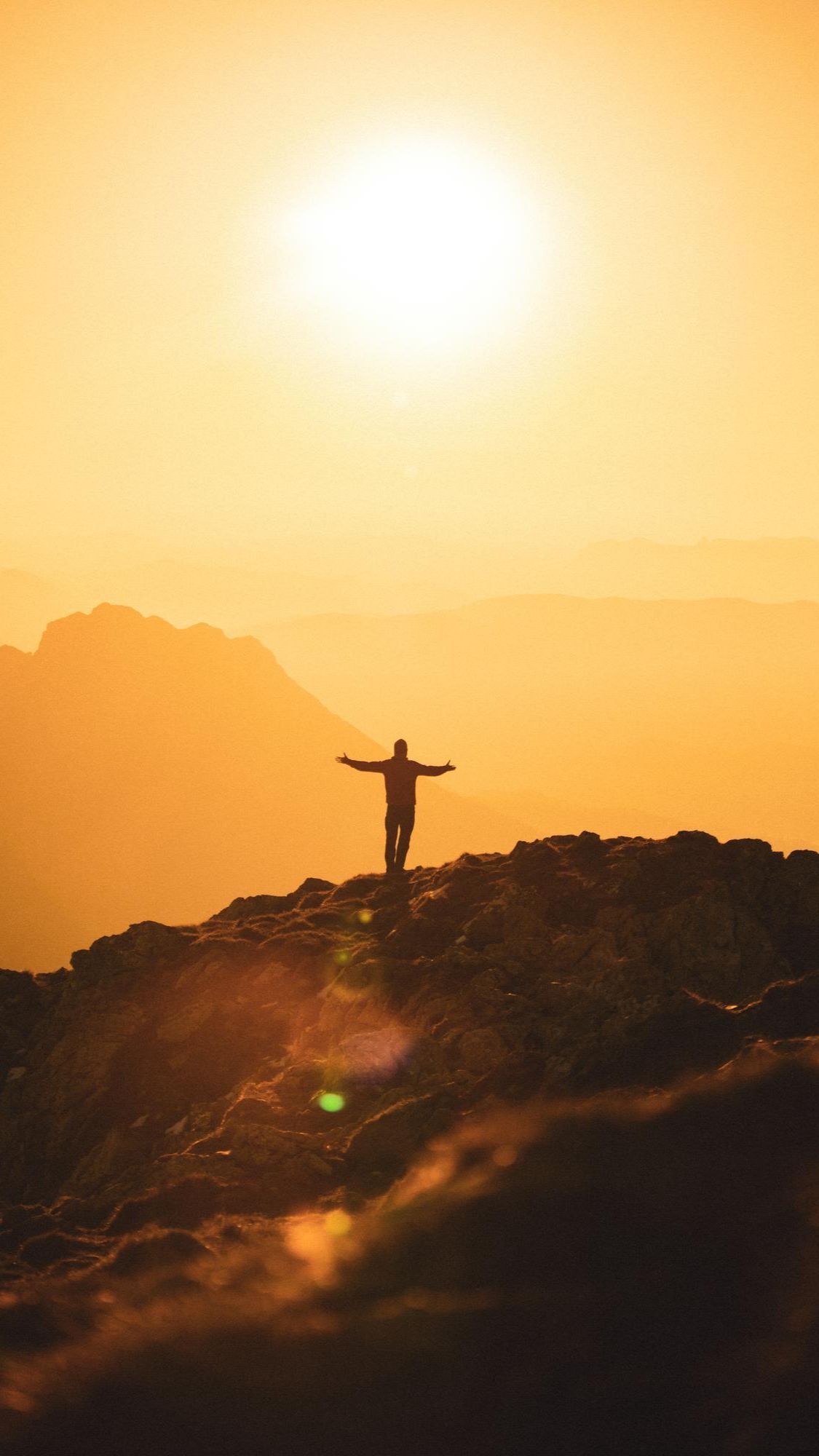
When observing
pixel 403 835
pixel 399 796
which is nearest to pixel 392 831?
pixel 403 835

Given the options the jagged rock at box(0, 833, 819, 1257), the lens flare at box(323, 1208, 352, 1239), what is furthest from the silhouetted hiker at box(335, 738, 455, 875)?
the lens flare at box(323, 1208, 352, 1239)

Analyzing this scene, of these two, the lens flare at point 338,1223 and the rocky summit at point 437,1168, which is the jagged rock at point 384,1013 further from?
the lens flare at point 338,1223

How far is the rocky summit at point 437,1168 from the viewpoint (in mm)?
10203

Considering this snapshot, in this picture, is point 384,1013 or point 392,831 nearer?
point 384,1013

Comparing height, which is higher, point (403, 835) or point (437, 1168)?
point (403, 835)

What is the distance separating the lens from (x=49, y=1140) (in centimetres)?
1931

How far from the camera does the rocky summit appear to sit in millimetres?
10203

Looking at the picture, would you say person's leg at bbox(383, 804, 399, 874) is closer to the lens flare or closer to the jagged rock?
the jagged rock

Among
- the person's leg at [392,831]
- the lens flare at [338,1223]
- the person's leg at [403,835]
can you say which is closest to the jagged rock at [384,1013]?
the lens flare at [338,1223]

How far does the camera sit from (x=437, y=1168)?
1402 centimetres

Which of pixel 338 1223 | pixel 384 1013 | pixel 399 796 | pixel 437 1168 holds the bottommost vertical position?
pixel 338 1223

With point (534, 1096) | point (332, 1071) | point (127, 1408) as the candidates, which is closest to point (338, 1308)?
point (127, 1408)

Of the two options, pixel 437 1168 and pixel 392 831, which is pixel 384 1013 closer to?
pixel 437 1168

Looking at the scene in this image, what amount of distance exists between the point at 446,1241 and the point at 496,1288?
0.98 metres
